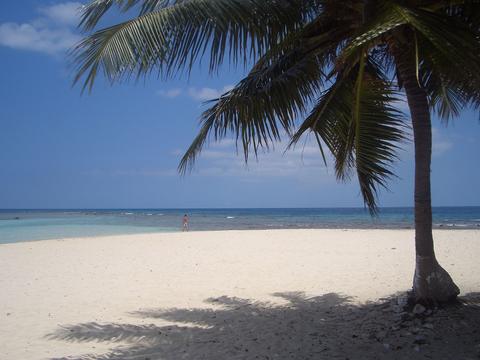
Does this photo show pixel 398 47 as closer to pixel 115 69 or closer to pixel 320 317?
pixel 115 69

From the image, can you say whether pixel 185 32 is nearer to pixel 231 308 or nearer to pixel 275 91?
pixel 275 91

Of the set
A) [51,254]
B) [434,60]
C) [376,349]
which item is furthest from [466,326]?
[51,254]

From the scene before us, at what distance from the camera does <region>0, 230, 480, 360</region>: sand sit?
4.29 metres

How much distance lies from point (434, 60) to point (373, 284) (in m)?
4.84

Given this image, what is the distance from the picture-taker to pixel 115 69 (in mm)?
3639

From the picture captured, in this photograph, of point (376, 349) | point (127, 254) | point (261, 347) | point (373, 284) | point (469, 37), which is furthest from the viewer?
point (127, 254)

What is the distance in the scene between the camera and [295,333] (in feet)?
15.9

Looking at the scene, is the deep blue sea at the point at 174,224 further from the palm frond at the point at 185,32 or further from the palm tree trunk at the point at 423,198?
the palm frond at the point at 185,32

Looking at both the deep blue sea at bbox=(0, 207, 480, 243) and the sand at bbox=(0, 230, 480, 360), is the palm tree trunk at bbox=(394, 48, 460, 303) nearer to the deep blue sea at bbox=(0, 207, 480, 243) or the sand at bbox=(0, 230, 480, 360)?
the sand at bbox=(0, 230, 480, 360)

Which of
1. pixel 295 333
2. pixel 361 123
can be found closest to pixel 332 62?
pixel 361 123

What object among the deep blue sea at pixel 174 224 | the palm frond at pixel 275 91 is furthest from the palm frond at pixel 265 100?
the deep blue sea at pixel 174 224

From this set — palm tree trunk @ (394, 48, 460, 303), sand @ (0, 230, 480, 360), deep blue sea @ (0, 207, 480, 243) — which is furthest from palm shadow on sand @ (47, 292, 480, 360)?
deep blue sea @ (0, 207, 480, 243)

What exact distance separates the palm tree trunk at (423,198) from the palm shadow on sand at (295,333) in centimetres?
24

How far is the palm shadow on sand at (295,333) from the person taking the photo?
4.06 meters
